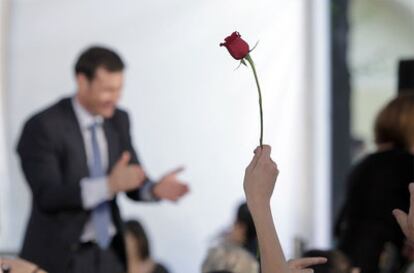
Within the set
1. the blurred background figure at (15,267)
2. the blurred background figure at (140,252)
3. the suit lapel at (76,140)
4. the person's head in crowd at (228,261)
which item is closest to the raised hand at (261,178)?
the blurred background figure at (15,267)

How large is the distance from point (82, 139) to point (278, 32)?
6.33ft

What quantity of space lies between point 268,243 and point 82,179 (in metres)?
2.03

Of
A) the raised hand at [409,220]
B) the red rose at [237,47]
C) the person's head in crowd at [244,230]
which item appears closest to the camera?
the red rose at [237,47]

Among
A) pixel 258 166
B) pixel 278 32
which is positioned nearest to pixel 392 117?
pixel 278 32

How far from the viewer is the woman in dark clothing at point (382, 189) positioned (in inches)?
174

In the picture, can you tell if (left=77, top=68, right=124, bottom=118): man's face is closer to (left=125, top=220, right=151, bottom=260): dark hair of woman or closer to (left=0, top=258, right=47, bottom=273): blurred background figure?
(left=125, top=220, right=151, bottom=260): dark hair of woman

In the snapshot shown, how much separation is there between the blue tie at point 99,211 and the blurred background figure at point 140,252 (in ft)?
3.32

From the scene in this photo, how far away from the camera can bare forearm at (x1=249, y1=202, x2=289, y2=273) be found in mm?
2299

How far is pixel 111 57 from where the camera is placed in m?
4.46

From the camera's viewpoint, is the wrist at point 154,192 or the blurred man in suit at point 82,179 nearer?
the blurred man in suit at point 82,179

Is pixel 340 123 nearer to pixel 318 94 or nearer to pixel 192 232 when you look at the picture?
pixel 318 94

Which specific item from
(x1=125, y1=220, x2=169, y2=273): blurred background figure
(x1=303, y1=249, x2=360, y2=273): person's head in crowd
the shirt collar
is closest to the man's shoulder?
the shirt collar

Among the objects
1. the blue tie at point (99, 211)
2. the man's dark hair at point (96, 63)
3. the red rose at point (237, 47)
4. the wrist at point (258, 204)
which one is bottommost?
the blue tie at point (99, 211)

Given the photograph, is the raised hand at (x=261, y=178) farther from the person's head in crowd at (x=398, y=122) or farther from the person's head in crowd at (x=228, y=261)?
the person's head in crowd at (x=398, y=122)
